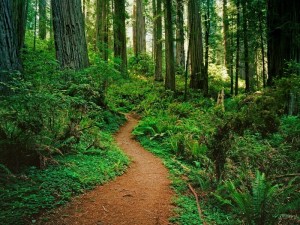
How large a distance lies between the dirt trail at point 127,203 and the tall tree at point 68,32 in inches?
182

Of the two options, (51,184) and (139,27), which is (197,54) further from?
(51,184)

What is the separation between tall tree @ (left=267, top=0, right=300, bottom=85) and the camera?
8742 mm

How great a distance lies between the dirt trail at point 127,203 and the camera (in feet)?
12.5

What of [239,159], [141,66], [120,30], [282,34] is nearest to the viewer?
[239,159]

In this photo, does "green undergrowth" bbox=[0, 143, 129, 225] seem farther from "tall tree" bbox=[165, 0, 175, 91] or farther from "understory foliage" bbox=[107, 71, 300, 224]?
"tall tree" bbox=[165, 0, 175, 91]

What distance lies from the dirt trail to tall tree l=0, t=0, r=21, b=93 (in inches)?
106

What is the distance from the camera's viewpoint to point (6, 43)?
5180 millimetres

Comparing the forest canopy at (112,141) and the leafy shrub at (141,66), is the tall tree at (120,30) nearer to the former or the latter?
the leafy shrub at (141,66)

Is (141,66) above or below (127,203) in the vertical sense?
above

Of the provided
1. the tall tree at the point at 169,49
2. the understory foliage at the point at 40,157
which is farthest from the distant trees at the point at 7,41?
the tall tree at the point at 169,49

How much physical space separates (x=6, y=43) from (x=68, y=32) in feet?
12.9

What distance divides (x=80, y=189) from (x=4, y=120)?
1626 mm

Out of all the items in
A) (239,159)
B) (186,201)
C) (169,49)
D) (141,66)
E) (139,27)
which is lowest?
(186,201)

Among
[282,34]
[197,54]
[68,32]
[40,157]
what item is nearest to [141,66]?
[197,54]
